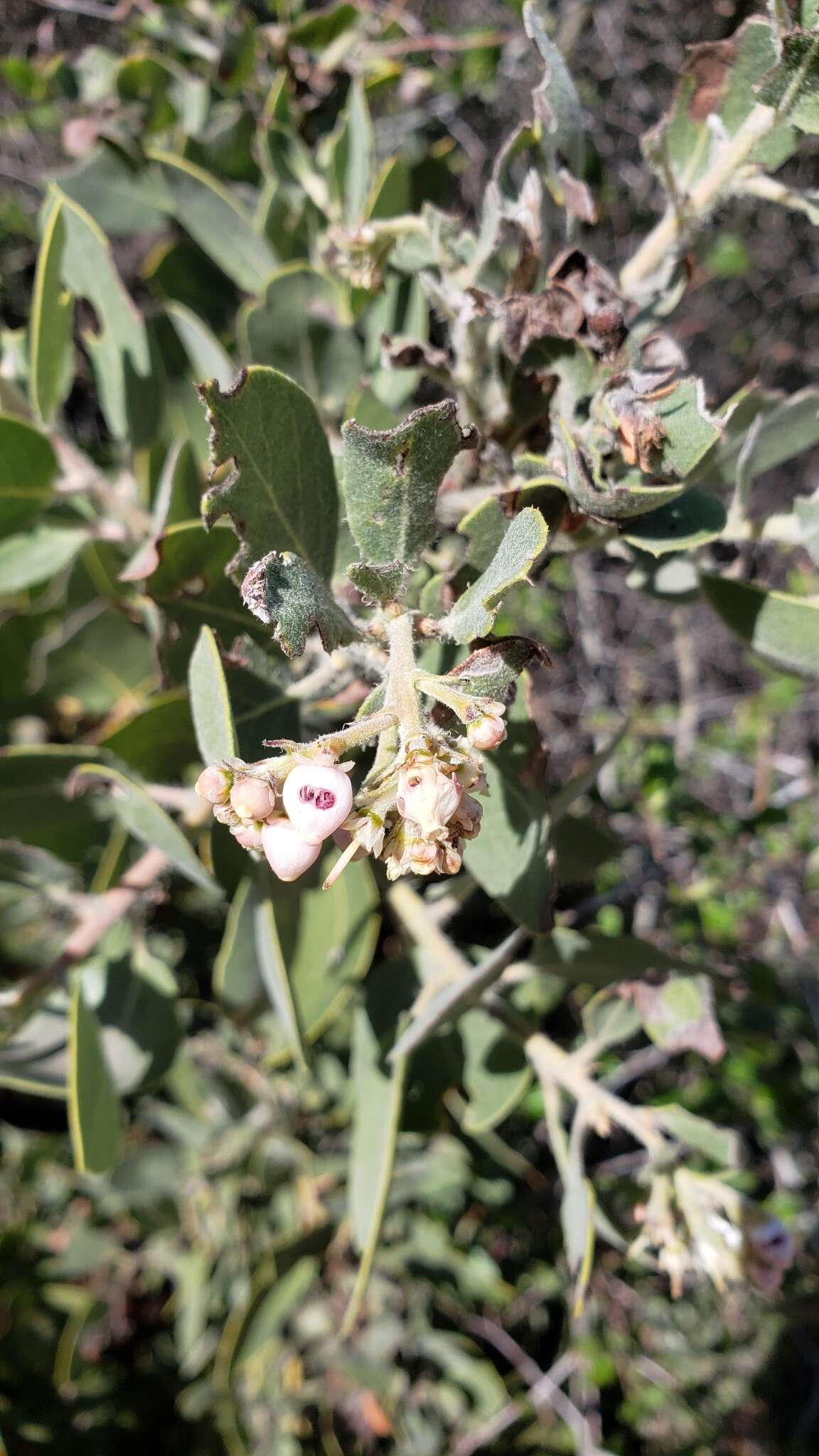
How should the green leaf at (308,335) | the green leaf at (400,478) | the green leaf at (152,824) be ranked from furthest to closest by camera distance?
the green leaf at (308,335) < the green leaf at (152,824) < the green leaf at (400,478)

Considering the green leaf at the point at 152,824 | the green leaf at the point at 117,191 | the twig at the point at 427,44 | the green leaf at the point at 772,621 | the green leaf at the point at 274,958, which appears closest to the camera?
the green leaf at the point at 772,621

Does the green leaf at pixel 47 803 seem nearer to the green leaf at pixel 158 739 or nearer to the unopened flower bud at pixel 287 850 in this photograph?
the green leaf at pixel 158 739

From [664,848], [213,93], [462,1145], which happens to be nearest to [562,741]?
[664,848]

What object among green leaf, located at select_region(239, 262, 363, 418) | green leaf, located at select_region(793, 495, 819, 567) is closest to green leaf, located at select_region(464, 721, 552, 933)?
green leaf, located at select_region(793, 495, 819, 567)

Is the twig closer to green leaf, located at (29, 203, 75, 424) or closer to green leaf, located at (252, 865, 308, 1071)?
green leaf, located at (29, 203, 75, 424)

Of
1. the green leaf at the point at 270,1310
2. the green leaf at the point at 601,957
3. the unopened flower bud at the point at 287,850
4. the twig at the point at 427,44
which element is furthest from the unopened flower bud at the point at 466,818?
the twig at the point at 427,44

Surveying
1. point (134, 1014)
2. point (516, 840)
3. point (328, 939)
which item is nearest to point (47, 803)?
point (134, 1014)

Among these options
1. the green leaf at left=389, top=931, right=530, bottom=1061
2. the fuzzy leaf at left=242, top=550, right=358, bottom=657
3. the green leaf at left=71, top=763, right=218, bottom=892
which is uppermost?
Answer: the fuzzy leaf at left=242, top=550, right=358, bottom=657
